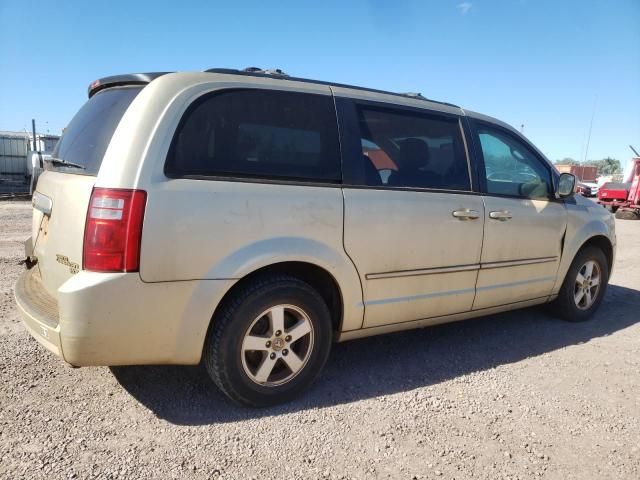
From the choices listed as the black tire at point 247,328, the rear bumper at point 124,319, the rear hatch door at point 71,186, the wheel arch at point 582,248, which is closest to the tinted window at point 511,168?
the wheel arch at point 582,248

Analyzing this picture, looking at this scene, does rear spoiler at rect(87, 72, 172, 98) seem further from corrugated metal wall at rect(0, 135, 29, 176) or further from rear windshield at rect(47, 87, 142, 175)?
corrugated metal wall at rect(0, 135, 29, 176)

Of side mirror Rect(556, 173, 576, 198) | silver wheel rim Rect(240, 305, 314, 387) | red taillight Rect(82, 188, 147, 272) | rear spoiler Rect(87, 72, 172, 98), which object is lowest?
silver wheel rim Rect(240, 305, 314, 387)

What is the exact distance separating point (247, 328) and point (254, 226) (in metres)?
0.57

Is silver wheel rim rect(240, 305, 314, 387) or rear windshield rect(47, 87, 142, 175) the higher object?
rear windshield rect(47, 87, 142, 175)

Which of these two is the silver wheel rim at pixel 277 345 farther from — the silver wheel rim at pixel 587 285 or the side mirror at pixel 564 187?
the silver wheel rim at pixel 587 285

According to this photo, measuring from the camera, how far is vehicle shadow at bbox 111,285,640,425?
111 inches

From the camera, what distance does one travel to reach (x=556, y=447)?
2582mm

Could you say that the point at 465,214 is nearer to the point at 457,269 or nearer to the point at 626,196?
the point at 457,269

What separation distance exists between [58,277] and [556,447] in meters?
2.80

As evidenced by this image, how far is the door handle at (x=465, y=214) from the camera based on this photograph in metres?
3.45

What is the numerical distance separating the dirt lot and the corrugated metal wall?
63.3 feet

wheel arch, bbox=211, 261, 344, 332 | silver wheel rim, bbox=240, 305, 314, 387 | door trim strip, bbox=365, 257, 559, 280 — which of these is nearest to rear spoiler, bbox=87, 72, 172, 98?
wheel arch, bbox=211, 261, 344, 332

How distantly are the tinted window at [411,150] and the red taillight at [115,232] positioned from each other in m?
1.41

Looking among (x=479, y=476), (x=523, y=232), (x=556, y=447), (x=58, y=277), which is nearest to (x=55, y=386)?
(x=58, y=277)
